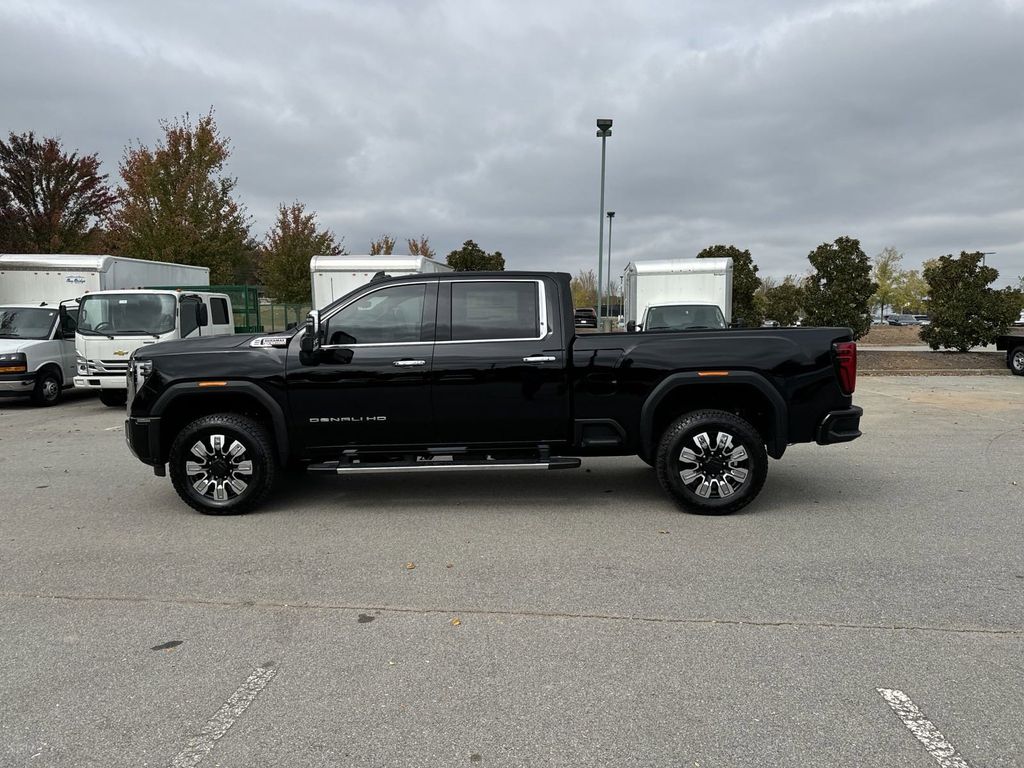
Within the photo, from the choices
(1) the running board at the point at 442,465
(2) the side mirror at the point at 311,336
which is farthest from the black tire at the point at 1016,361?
(2) the side mirror at the point at 311,336

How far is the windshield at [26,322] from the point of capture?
1377 cm

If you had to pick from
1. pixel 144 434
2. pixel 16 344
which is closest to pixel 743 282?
pixel 16 344

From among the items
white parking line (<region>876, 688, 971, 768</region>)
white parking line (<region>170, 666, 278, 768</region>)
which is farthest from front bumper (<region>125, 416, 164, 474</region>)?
white parking line (<region>876, 688, 971, 768</region>)

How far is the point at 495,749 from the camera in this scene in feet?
9.03

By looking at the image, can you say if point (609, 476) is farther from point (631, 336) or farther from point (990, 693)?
point (990, 693)

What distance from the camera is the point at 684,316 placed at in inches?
603

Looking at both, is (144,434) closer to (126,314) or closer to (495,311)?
(495,311)

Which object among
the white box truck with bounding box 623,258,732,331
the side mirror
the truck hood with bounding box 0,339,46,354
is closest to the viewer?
the side mirror

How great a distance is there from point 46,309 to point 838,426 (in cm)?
1474

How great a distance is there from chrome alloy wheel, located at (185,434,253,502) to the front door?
1.77 ft

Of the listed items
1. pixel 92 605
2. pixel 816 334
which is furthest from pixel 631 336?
pixel 92 605

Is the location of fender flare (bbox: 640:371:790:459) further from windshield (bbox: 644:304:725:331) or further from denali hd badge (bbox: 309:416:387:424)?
windshield (bbox: 644:304:725:331)

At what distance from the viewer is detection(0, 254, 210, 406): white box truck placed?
510 inches

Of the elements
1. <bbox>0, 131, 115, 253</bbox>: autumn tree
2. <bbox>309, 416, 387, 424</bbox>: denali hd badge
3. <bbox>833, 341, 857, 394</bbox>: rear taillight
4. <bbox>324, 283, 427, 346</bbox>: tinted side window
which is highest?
Answer: <bbox>0, 131, 115, 253</bbox>: autumn tree
